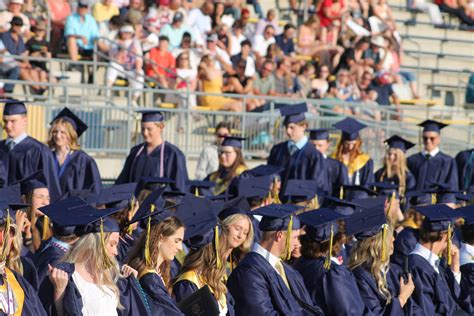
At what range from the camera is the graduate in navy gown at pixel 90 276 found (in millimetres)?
7312

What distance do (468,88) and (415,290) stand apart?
45.8 feet

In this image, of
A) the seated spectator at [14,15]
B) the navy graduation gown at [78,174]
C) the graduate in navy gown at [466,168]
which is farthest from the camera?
the seated spectator at [14,15]

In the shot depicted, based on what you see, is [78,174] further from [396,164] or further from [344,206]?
[396,164]

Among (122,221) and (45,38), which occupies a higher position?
(45,38)

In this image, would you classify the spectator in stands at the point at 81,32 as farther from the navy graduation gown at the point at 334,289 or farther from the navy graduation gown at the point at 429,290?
the navy graduation gown at the point at 334,289

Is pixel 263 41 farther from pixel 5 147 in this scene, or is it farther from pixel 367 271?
pixel 367 271

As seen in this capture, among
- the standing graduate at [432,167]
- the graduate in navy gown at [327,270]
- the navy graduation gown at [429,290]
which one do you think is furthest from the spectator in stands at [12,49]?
the graduate in navy gown at [327,270]

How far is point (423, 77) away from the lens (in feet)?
80.4

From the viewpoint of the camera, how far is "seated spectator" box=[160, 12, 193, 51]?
1973 cm

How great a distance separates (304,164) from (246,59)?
555cm

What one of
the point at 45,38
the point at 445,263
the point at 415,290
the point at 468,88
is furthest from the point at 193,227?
the point at 468,88

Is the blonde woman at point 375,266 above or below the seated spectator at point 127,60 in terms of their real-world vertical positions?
below

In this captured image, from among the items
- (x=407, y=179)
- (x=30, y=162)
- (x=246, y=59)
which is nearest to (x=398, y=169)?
(x=407, y=179)

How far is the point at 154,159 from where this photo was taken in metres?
13.4
